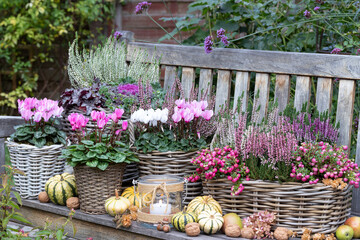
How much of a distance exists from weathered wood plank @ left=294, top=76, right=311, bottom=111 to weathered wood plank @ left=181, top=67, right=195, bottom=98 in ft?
2.43

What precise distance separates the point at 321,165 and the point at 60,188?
1.41 meters

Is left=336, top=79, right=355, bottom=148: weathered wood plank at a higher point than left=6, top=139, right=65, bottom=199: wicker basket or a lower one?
higher

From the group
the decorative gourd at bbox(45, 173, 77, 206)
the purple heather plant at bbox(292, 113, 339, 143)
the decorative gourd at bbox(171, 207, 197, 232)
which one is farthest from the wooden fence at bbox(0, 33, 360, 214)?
the decorative gourd at bbox(171, 207, 197, 232)

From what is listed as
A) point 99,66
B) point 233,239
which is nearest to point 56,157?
point 99,66

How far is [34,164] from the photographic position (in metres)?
2.70

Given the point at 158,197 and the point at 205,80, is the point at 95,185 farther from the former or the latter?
the point at 205,80

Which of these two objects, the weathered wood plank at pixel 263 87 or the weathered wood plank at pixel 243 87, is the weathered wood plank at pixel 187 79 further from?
the weathered wood plank at pixel 263 87

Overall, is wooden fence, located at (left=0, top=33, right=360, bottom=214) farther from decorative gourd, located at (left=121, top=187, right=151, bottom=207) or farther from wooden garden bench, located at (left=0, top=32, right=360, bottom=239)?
decorative gourd, located at (left=121, top=187, right=151, bottom=207)

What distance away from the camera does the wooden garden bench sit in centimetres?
248

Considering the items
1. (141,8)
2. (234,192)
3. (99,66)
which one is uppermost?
(141,8)

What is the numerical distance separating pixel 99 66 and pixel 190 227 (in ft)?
4.72

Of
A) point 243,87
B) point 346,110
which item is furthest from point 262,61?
point 346,110

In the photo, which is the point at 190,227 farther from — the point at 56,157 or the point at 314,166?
the point at 56,157

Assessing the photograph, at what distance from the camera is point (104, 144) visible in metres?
2.45
